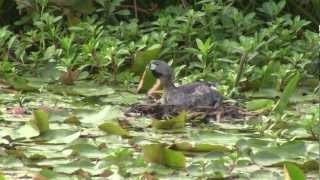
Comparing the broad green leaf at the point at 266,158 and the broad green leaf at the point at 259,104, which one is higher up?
the broad green leaf at the point at 259,104

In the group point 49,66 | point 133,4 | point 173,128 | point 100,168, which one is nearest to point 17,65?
point 49,66

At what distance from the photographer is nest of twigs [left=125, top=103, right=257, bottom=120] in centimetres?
502

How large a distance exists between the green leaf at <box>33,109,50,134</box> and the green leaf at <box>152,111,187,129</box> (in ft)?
1.80

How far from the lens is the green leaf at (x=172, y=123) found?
470cm

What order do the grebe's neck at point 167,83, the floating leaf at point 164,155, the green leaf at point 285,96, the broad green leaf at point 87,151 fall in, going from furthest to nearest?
the grebe's neck at point 167,83, the green leaf at point 285,96, the broad green leaf at point 87,151, the floating leaf at point 164,155

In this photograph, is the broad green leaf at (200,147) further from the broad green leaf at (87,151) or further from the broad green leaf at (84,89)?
the broad green leaf at (84,89)

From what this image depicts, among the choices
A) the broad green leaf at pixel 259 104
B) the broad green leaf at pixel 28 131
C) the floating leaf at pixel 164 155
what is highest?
the broad green leaf at pixel 259 104

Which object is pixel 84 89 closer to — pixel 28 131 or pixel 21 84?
pixel 21 84

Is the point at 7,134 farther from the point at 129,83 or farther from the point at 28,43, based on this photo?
the point at 28,43

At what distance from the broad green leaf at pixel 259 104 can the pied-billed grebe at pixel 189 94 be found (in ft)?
0.49

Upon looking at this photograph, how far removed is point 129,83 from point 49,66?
0.52m

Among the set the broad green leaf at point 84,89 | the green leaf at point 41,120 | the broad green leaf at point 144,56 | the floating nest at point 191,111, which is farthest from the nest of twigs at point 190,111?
the broad green leaf at point 144,56

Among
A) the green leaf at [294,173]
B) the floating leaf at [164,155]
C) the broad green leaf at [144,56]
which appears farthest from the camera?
the broad green leaf at [144,56]

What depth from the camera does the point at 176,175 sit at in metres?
3.89
